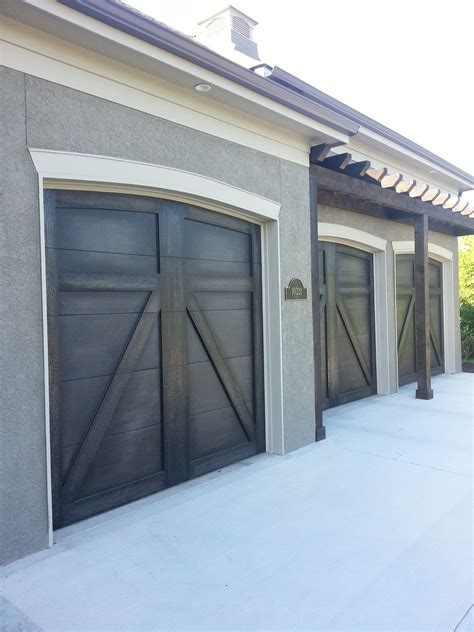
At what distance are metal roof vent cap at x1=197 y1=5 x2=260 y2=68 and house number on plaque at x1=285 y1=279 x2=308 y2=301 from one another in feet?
14.6

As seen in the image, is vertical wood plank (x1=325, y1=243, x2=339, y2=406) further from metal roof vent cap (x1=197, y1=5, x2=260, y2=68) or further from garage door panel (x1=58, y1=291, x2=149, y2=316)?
garage door panel (x1=58, y1=291, x2=149, y2=316)

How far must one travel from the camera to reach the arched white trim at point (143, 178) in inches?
146

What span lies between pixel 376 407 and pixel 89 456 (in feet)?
17.2

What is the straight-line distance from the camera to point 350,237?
7.99m

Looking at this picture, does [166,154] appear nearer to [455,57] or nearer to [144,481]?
[144,481]

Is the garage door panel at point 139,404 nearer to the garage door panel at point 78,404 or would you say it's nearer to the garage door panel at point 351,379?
the garage door panel at point 78,404

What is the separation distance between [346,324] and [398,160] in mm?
3782

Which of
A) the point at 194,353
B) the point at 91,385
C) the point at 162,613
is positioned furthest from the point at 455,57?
the point at 162,613

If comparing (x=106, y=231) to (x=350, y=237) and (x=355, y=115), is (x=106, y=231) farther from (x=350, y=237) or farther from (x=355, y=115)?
(x=355, y=115)

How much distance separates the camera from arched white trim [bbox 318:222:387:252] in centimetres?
756

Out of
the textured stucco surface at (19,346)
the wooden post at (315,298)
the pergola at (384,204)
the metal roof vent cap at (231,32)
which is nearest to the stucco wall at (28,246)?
the textured stucco surface at (19,346)

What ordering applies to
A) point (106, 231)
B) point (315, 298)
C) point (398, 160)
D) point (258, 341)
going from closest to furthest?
point (106, 231), point (258, 341), point (315, 298), point (398, 160)

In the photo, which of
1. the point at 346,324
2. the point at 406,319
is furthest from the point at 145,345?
the point at 406,319

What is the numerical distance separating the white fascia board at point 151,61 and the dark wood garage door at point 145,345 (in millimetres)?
1084
